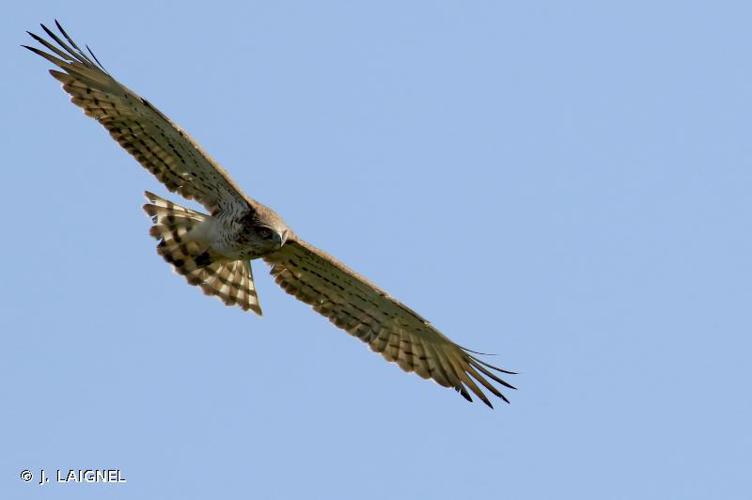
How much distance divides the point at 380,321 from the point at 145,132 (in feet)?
11.2

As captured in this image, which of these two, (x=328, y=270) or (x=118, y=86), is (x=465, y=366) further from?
(x=118, y=86)

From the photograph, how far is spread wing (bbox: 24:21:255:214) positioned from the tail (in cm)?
25

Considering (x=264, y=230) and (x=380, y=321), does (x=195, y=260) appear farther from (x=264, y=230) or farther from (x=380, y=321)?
(x=380, y=321)

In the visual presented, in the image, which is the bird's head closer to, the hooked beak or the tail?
the hooked beak

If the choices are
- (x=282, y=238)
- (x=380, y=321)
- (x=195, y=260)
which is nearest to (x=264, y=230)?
(x=282, y=238)

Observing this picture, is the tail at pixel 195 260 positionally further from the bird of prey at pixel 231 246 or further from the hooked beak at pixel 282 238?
the hooked beak at pixel 282 238

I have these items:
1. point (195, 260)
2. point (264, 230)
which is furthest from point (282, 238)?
point (195, 260)

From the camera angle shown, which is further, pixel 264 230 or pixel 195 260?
pixel 195 260

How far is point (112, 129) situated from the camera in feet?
46.7

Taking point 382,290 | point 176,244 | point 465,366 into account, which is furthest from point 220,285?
point 465,366

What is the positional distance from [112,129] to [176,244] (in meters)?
1.44

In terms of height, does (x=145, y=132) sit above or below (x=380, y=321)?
above

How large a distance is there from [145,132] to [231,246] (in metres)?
1.52

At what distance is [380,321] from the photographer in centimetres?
1528
